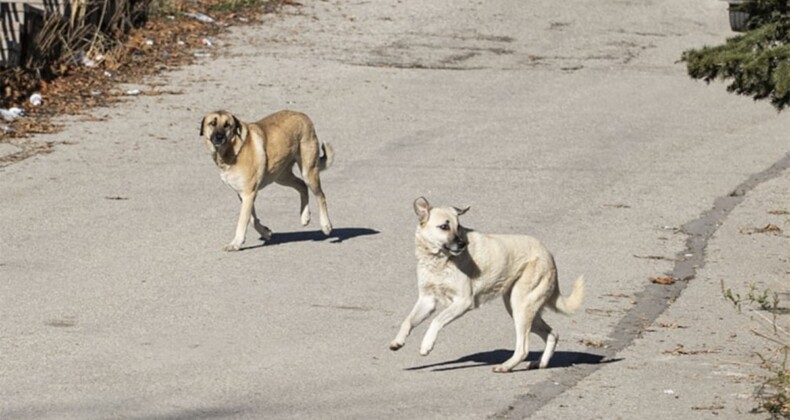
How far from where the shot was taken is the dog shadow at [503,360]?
10422 millimetres

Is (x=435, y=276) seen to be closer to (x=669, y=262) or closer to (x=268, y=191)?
(x=669, y=262)

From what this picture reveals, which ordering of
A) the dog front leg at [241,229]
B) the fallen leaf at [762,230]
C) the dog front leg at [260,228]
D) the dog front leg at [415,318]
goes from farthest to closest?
the fallen leaf at [762,230], the dog front leg at [260,228], the dog front leg at [241,229], the dog front leg at [415,318]

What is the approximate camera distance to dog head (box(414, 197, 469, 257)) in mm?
9977

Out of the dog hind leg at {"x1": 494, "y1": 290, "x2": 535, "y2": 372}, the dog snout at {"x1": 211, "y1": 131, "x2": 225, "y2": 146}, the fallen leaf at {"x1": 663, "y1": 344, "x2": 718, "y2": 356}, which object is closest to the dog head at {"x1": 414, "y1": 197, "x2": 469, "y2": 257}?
the dog hind leg at {"x1": 494, "y1": 290, "x2": 535, "y2": 372}

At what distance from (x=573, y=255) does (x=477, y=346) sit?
343 cm

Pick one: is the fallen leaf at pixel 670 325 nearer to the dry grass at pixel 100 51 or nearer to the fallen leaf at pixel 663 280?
the fallen leaf at pixel 663 280

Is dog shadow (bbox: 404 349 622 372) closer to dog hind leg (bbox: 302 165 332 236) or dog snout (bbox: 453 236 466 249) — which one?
dog snout (bbox: 453 236 466 249)

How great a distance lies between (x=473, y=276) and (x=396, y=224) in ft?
17.1

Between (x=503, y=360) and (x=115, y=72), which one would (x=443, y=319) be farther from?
(x=115, y=72)

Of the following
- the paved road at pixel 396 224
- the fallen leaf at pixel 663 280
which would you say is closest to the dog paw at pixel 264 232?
the paved road at pixel 396 224

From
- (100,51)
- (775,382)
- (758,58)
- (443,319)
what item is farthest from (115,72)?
(775,382)

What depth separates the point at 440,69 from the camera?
79.2ft

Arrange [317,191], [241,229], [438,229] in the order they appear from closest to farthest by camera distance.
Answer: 1. [438,229]
2. [241,229]
3. [317,191]

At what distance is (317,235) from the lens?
1491cm
